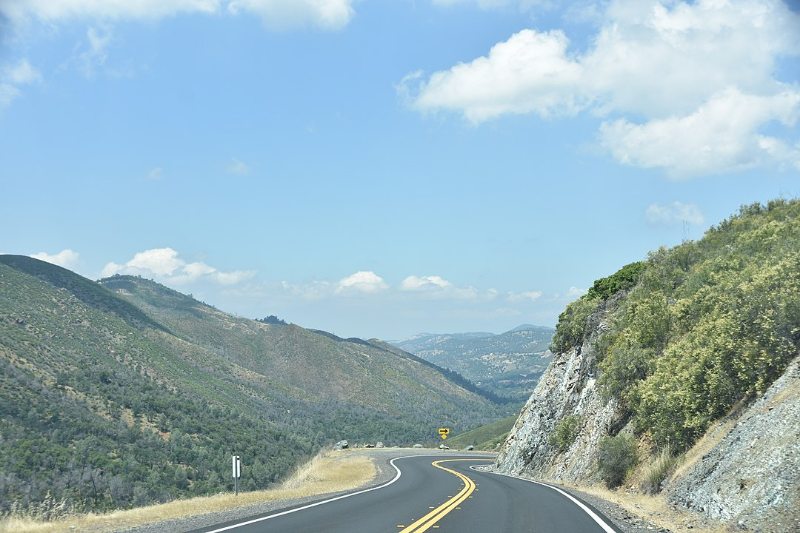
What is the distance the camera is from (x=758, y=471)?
11695 millimetres

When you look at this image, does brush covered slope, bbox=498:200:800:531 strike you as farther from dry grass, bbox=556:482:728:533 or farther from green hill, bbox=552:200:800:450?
dry grass, bbox=556:482:728:533

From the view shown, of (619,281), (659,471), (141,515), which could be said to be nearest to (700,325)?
(659,471)

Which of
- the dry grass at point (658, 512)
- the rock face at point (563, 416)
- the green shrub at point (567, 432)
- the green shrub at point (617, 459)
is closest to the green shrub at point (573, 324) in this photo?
the rock face at point (563, 416)

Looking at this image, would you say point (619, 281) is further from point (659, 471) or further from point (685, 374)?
point (659, 471)

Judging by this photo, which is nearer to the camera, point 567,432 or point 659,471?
point 659,471

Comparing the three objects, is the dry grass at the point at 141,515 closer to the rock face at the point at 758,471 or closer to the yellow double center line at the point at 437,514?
the yellow double center line at the point at 437,514

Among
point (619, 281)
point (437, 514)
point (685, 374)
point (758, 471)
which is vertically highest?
point (619, 281)

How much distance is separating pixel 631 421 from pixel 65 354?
245ft

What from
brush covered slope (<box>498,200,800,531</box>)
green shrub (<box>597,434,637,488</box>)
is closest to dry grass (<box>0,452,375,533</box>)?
green shrub (<box>597,434,637,488</box>)

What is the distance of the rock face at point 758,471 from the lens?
1038 cm

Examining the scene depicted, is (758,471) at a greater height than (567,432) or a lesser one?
greater

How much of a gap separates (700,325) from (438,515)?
12045 millimetres

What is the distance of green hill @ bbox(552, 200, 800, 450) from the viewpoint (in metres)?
16.1

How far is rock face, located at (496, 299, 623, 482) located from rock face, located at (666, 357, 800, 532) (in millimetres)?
11419
